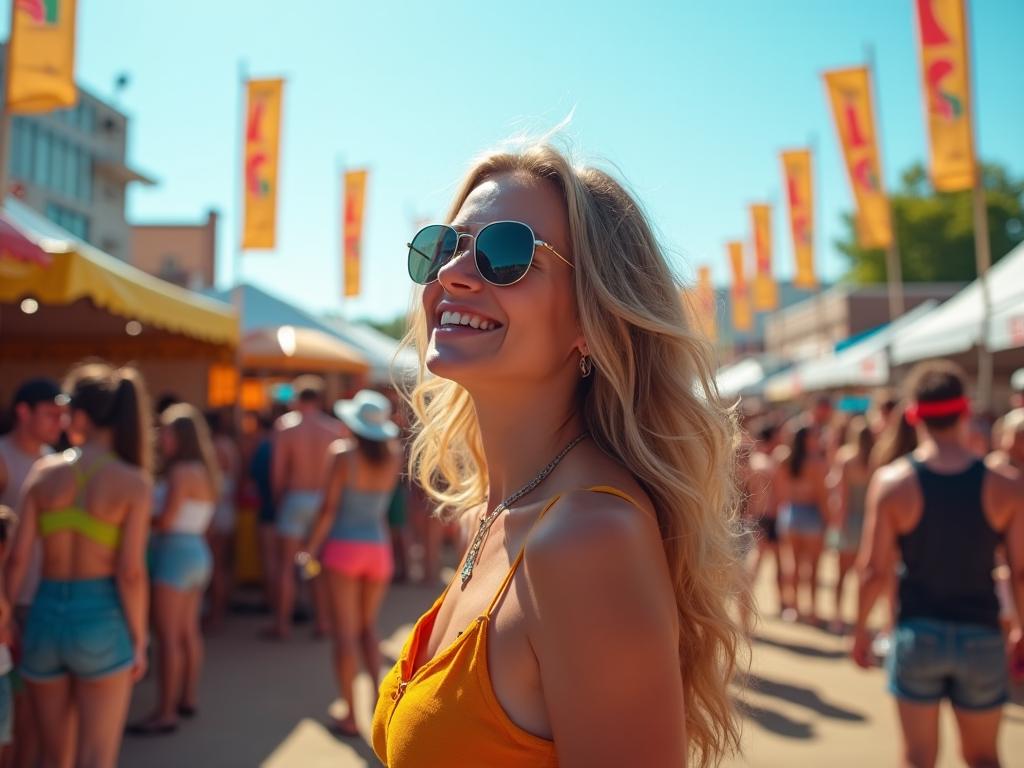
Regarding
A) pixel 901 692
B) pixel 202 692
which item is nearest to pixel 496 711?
pixel 901 692

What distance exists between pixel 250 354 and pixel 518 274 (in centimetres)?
941

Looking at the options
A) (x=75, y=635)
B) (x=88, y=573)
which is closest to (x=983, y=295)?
(x=88, y=573)

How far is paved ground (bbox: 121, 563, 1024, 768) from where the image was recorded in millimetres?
4629

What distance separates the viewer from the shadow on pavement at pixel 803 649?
6.84m

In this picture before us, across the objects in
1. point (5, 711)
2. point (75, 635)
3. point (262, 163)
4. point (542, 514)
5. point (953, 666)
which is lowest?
point (5, 711)

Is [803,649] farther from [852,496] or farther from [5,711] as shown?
[5,711]

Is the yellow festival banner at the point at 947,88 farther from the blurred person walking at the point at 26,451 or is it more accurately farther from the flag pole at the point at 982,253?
the blurred person walking at the point at 26,451

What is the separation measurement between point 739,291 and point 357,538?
921 inches

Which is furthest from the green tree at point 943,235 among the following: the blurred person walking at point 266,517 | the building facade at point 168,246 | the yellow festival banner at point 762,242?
the blurred person walking at point 266,517

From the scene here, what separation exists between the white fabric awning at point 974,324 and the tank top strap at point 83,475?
8011 mm

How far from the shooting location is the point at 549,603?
1.12 m

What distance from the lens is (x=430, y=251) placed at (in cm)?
165

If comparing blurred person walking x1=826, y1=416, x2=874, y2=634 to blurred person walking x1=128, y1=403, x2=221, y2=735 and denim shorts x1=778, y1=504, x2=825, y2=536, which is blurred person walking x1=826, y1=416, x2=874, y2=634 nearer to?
denim shorts x1=778, y1=504, x2=825, y2=536

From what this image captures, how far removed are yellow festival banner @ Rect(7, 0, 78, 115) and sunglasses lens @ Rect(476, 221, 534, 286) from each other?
5.81 m
